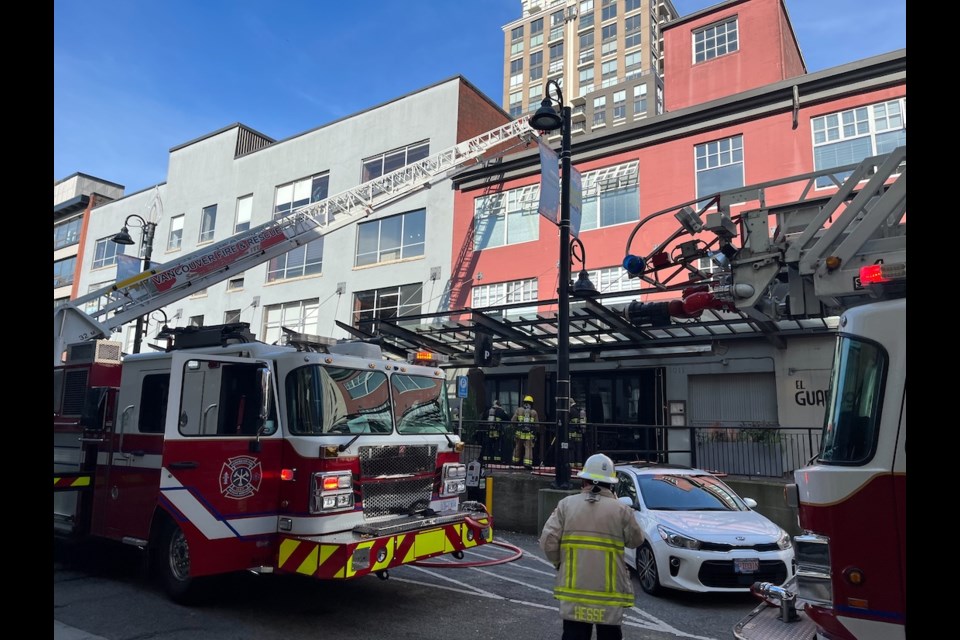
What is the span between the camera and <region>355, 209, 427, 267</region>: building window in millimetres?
23156

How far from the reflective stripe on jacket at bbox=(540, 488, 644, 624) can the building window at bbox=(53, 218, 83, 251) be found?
139ft

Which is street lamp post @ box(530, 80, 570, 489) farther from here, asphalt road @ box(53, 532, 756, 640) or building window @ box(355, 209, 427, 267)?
building window @ box(355, 209, 427, 267)

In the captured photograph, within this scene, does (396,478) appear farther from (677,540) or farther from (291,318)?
(291,318)

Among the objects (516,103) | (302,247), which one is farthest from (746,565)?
(516,103)

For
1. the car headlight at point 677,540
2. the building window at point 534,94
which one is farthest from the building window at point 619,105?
the car headlight at point 677,540

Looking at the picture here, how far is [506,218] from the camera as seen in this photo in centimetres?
2108

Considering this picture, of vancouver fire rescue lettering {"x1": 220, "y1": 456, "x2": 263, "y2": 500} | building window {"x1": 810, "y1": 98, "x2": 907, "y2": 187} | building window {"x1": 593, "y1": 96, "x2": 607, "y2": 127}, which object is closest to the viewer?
vancouver fire rescue lettering {"x1": 220, "y1": 456, "x2": 263, "y2": 500}

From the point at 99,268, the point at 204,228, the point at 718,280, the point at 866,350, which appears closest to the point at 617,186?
the point at 718,280

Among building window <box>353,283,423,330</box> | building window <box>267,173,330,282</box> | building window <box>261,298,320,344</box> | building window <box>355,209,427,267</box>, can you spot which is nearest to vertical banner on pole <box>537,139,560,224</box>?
building window <box>353,283,423,330</box>

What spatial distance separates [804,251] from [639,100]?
64.1 meters

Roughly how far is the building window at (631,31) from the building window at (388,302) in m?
61.4
